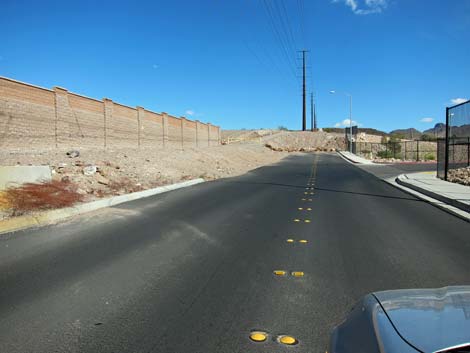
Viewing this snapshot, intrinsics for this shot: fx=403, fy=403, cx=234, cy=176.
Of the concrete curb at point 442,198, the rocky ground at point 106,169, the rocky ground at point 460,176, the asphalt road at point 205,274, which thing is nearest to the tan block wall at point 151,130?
the rocky ground at point 106,169

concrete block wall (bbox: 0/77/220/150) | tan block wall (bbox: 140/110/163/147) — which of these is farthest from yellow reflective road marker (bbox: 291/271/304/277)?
tan block wall (bbox: 140/110/163/147)

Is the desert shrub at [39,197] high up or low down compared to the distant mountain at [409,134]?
down

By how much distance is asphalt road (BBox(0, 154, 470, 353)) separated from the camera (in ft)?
12.7

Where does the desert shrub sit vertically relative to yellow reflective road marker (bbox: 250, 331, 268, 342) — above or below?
above

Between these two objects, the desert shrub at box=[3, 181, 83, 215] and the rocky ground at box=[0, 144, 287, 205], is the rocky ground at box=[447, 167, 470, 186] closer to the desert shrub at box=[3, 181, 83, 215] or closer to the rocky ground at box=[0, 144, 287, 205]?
the rocky ground at box=[0, 144, 287, 205]

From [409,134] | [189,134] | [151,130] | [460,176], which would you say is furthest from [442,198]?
[409,134]

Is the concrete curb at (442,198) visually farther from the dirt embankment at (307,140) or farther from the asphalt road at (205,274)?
the dirt embankment at (307,140)

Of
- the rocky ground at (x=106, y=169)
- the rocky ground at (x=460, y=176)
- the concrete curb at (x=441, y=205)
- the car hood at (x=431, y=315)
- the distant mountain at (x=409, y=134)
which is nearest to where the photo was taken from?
the car hood at (x=431, y=315)

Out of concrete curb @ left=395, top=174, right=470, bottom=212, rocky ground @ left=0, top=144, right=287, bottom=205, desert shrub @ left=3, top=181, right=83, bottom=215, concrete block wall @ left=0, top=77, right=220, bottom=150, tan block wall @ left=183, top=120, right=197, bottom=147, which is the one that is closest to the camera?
desert shrub @ left=3, top=181, right=83, bottom=215

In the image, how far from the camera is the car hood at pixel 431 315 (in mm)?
1897

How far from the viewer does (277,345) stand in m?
3.62

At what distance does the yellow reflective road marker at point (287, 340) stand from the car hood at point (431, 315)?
124 centimetres

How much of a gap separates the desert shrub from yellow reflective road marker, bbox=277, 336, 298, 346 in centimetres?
770

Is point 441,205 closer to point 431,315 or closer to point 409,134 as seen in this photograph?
point 431,315
